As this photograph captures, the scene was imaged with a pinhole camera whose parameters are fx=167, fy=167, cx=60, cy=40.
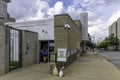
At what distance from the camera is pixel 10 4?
22.7 meters

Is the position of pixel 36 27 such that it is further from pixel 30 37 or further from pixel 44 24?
pixel 30 37

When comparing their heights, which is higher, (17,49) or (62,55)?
(17,49)

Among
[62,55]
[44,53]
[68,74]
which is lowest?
[68,74]

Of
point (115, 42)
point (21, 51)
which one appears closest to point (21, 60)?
point (21, 51)

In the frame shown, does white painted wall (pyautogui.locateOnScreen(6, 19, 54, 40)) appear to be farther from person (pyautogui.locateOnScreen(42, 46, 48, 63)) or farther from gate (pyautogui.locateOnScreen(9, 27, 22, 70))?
gate (pyautogui.locateOnScreen(9, 27, 22, 70))

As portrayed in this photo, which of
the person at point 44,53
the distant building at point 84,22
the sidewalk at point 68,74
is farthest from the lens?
the distant building at point 84,22

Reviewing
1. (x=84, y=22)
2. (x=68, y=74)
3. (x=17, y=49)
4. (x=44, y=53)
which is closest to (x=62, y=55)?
(x=68, y=74)

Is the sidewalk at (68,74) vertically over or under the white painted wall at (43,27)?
under

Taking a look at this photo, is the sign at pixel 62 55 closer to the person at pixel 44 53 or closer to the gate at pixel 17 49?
the gate at pixel 17 49

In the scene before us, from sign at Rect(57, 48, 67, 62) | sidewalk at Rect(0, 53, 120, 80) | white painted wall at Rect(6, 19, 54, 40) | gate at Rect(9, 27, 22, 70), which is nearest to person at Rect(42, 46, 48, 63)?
white painted wall at Rect(6, 19, 54, 40)

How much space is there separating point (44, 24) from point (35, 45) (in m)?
2.14

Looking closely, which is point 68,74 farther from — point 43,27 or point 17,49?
point 43,27

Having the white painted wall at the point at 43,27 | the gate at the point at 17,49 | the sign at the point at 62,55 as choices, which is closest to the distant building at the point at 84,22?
the white painted wall at the point at 43,27

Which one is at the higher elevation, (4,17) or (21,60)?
(4,17)
